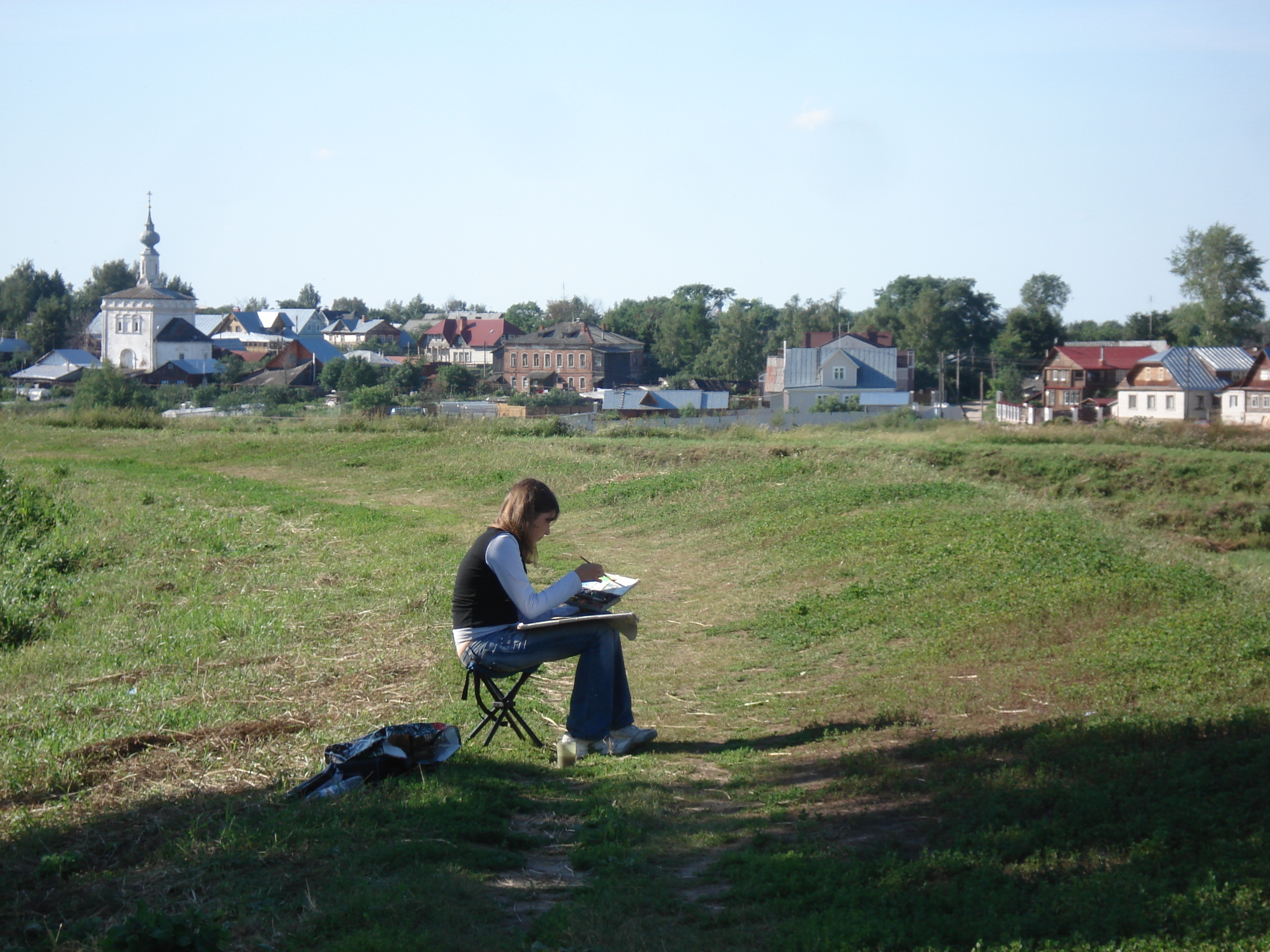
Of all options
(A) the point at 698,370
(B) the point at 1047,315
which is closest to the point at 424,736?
(A) the point at 698,370

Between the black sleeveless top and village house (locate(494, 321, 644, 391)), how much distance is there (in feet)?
206

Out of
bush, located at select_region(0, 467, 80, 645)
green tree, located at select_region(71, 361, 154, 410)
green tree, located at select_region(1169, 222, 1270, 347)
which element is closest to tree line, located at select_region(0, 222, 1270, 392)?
green tree, located at select_region(1169, 222, 1270, 347)

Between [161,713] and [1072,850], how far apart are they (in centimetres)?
544

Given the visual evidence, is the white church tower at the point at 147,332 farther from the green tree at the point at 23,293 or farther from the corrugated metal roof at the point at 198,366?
the green tree at the point at 23,293

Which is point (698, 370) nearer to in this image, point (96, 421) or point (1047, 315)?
point (1047, 315)

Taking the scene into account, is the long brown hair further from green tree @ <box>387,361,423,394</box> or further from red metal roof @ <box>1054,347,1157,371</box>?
red metal roof @ <box>1054,347,1157,371</box>

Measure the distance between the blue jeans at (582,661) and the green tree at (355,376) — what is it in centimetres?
4928

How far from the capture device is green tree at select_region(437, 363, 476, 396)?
196ft

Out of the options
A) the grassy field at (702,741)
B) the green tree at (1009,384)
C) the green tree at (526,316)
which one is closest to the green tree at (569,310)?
the green tree at (526,316)

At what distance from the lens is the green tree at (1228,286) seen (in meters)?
68.0

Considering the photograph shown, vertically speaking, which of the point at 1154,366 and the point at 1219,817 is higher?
the point at 1154,366

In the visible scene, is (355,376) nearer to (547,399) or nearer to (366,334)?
(547,399)

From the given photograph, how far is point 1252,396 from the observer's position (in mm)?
46344

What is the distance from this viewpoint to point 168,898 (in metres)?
3.96
